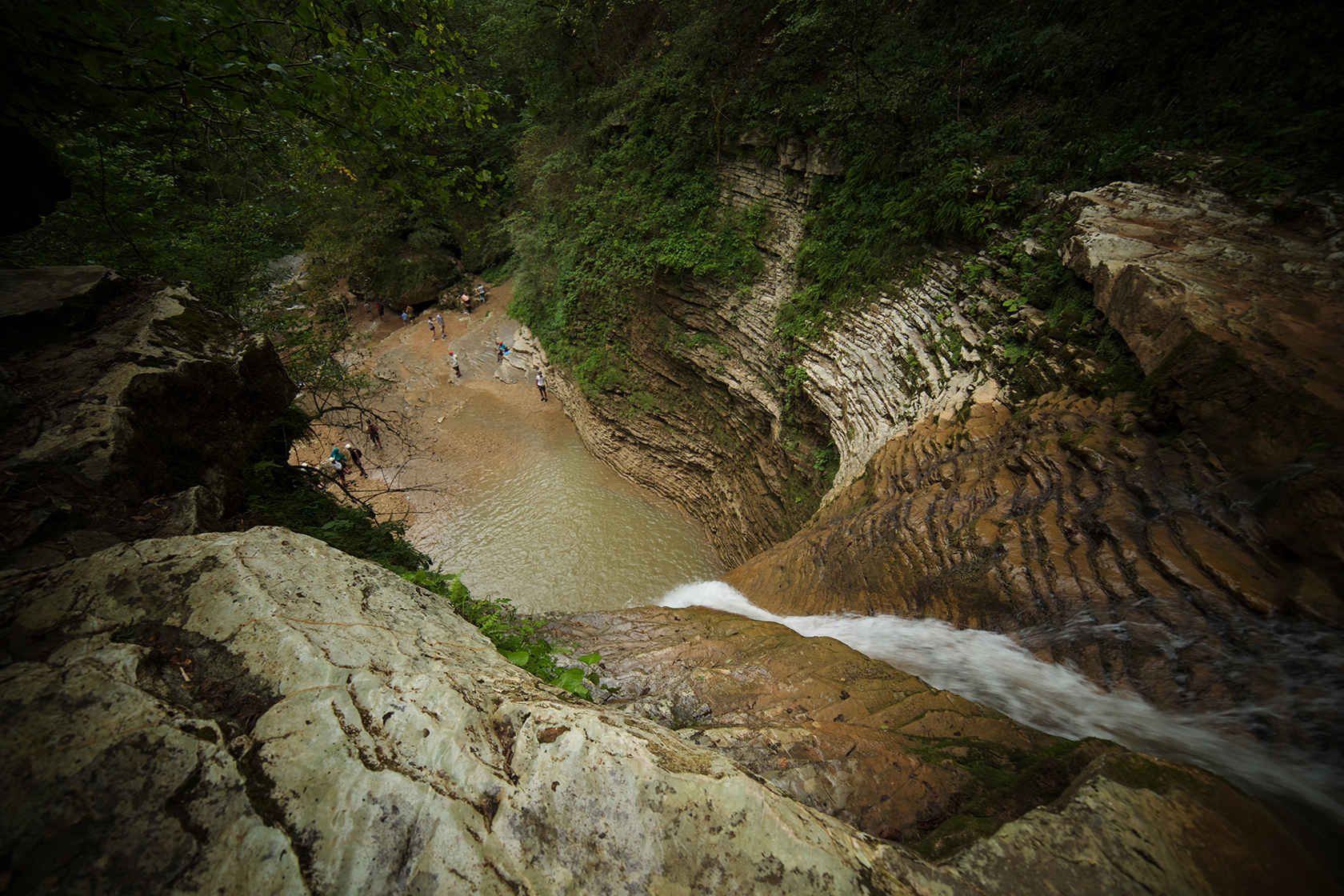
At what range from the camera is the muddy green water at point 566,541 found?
32.5ft

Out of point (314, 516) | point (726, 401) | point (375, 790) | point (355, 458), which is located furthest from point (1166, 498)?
point (355, 458)

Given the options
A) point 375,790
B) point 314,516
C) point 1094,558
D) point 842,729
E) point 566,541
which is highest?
point 1094,558

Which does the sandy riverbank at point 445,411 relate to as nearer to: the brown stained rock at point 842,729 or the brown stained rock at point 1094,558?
the brown stained rock at point 842,729

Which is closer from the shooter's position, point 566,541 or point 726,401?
point 566,541

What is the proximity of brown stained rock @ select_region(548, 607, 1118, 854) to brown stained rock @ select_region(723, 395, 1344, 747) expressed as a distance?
1141mm

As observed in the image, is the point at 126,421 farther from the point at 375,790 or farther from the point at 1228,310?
the point at 1228,310

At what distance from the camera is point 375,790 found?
142 centimetres

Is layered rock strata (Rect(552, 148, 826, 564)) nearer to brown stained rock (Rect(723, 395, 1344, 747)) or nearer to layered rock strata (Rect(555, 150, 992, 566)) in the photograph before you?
layered rock strata (Rect(555, 150, 992, 566))

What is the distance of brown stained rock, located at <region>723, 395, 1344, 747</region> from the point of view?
2.71 metres

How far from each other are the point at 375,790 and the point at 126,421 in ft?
10.1

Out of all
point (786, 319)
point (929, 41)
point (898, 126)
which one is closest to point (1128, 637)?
point (786, 319)

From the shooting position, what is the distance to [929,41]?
8148mm

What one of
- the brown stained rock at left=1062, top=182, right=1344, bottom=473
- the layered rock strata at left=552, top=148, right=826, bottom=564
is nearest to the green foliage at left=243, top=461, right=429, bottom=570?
the layered rock strata at left=552, top=148, right=826, bottom=564

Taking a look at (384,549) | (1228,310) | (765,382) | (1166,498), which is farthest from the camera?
(765,382)
